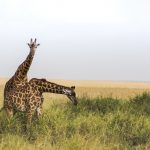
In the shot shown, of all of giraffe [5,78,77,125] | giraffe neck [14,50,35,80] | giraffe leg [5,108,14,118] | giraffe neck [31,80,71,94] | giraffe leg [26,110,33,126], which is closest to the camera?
giraffe leg [26,110,33,126]

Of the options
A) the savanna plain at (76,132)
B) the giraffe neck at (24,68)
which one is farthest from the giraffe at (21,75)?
the savanna plain at (76,132)

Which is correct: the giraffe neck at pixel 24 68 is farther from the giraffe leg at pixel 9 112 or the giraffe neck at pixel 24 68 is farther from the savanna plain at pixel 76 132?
the savanna plain at pixel 76 132

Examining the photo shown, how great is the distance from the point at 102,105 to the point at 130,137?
486cm

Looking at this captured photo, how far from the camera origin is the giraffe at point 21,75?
13.6m

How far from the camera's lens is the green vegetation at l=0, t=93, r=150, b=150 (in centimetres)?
1097

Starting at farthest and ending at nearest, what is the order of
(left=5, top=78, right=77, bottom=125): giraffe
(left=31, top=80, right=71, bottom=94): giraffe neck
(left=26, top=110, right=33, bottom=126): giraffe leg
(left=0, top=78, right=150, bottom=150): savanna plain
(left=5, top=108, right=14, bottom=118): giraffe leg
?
(left=31, top=80, right=71, bottom=94): giraffe neck < (left=5, top=108, right=14, bottom=118): giraffe leg < (left=5, top=78, right=77, bottom=125): giraffe < (left=26, top=110, right=33, bottom=126): giraffe leg < (left=0, top=78, right=150, bottom=150): savanna plain

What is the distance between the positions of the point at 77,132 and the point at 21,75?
219 centimetres

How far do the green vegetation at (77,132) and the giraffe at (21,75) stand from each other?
744 mm

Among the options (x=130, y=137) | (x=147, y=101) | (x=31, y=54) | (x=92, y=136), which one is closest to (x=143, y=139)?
(x=130, y=137)

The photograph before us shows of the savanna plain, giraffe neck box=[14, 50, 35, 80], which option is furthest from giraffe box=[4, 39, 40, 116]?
the savanna plain

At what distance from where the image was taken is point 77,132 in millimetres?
13188

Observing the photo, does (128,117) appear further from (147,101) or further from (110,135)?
(147,101)

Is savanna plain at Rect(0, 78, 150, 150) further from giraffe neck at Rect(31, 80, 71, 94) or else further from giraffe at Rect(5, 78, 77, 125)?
giraffe neck at Rect(31, 80, 71, 94)

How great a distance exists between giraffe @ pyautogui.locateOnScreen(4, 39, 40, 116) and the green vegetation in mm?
744
